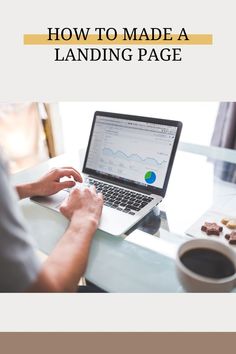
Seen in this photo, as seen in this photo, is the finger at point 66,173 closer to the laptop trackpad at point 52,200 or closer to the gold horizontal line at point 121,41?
the laptop trackpad at point 52,200

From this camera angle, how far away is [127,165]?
0.93m

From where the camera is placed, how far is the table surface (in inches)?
22.5

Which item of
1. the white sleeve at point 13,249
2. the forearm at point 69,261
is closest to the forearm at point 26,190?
the forearm at point 69,261

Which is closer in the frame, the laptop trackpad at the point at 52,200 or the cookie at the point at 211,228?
the cookie at the point at 211,228

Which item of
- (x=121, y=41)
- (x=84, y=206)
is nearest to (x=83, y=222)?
(x=84, y=206)

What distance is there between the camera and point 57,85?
54.1 inches

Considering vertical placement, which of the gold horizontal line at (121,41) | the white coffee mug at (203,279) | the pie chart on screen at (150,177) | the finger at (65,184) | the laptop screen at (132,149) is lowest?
the finger at (65,184)

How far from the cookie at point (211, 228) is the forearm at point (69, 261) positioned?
0.26 metres

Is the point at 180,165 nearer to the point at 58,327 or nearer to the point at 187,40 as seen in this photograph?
the point at 187,40

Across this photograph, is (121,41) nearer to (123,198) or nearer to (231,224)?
(123,198)

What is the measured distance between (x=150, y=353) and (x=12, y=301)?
0.23m

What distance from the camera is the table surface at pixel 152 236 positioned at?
571mm

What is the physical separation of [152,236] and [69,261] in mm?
242

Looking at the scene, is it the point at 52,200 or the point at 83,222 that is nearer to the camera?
the point at 83,222
